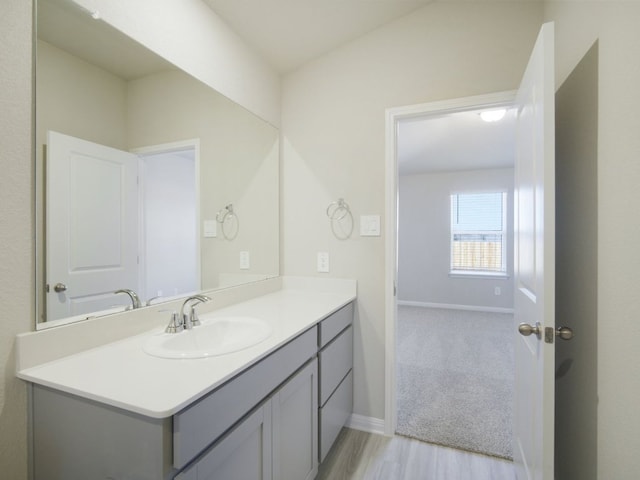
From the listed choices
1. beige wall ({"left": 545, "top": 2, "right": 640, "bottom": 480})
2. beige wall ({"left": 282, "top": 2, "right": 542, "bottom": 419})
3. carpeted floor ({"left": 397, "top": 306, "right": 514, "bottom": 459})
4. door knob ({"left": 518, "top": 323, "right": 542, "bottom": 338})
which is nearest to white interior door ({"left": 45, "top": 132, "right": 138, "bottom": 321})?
beige wall ({"left": 282, "top": 2, "right": 542, "bottom": 419})

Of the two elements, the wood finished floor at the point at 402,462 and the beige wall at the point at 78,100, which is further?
the wood finished floor at the point at 402,462

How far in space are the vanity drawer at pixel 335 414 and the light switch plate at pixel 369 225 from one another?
2.89 feet

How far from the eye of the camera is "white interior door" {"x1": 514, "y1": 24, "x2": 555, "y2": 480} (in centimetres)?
109

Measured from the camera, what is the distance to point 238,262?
1991 mm

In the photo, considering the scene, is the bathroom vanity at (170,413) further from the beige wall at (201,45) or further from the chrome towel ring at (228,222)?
the beige wall at (201,45)

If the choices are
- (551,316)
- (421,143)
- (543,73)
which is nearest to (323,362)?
(551,316)

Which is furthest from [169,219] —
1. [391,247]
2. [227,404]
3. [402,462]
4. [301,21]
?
[402,462]

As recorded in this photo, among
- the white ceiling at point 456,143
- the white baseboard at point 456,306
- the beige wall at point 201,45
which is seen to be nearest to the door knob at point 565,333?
the beige wall at point 201,45

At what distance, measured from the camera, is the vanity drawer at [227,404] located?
791 millimetres

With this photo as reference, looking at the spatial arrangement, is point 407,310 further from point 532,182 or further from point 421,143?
point 532,182

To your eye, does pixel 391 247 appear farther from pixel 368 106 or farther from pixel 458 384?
pixel 458 384

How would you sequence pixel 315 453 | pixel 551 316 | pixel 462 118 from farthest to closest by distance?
pixel 462 118 < pixel 315 453 < pixel 551 316

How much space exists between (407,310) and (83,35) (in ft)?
17.1

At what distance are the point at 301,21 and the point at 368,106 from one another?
0.61 m
